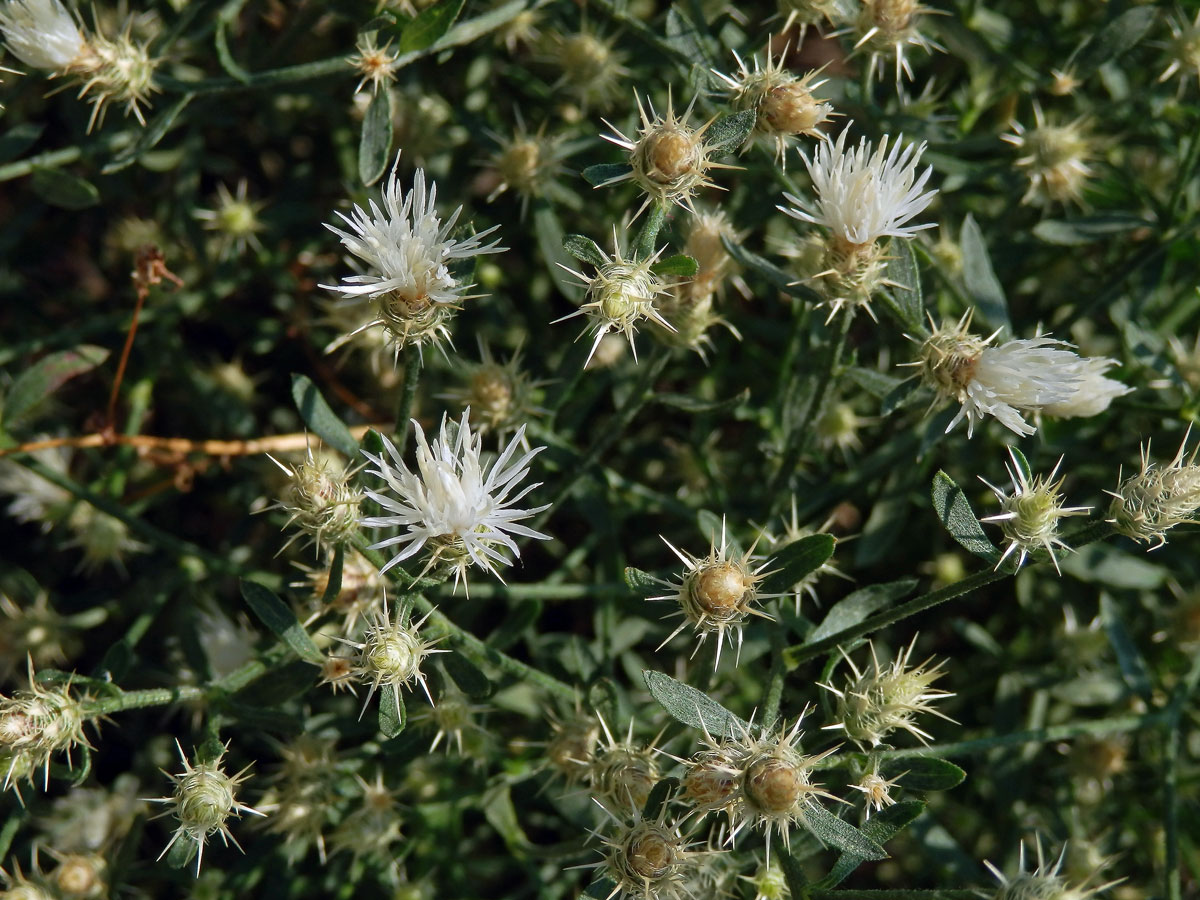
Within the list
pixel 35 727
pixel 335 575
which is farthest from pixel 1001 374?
pixel 35 727

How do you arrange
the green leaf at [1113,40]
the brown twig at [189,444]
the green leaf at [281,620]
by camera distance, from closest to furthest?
1. the green leaf at [281,620]
2. the green leaf at [1113,40]
3. the brown twig at [189,444]

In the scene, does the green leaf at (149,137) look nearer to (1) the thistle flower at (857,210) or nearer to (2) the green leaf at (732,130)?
(2) the green leaf at (732,130)

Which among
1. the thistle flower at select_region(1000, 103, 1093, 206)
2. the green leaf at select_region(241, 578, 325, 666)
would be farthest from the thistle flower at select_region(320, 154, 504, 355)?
the thistle flower at select_region(1000, 103, 1093, 206)

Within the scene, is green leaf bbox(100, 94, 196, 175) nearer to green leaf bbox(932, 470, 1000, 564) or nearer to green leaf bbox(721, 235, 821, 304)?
green leaf bbox(721, 235, 821, 304)

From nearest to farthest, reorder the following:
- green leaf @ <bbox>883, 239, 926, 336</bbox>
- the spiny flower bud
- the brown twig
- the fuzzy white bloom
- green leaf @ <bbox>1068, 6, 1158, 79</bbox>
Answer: the spiny flower bud → green leaf @ <bbox>883, 239, 926, 336</bbox> → the fuzzy white bloom → green leaf @ <bbox>1068, 6, 1158, 79</bbox> → the brown twig

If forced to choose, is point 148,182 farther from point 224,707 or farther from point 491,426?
point 224,707

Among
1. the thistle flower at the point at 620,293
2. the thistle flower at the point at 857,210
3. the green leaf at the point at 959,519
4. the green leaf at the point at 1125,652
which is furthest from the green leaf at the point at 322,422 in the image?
the green leaf at the point at 1125,652
